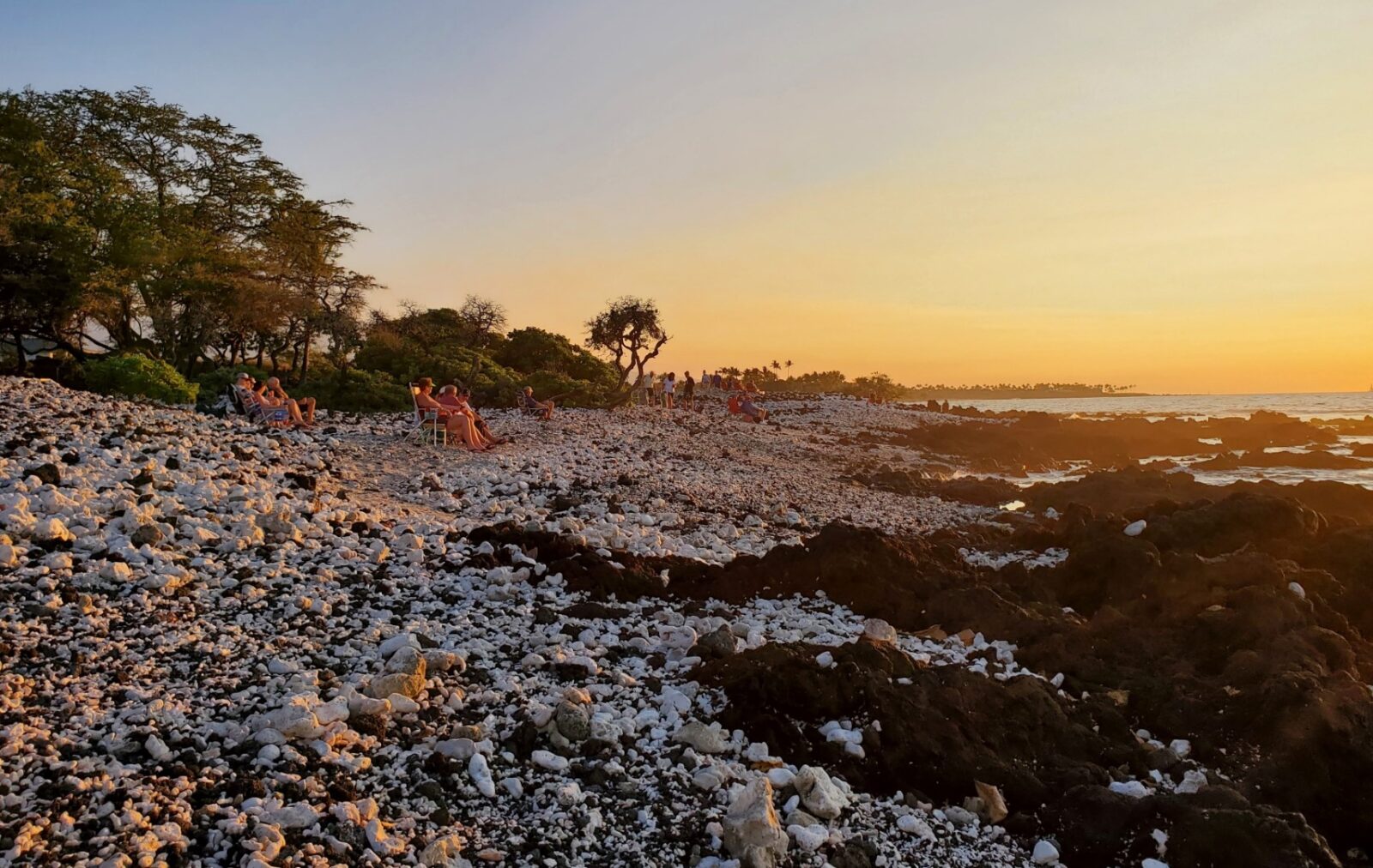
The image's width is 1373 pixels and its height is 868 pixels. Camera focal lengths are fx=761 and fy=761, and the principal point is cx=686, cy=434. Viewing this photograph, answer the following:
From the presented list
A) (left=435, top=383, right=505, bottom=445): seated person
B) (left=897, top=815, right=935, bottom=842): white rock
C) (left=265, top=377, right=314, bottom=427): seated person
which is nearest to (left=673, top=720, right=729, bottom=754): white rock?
(left=897, top=815, right=935, bottom=842): white rock

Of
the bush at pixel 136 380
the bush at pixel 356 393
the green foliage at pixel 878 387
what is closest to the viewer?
the bush at pixel 136 380

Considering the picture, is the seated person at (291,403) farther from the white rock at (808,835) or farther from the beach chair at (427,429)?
the white rock at (808,835)

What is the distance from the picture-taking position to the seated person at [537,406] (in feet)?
79.9

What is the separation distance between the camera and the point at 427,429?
61.3 feet

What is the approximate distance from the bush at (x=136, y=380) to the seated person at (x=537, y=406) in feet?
31.3

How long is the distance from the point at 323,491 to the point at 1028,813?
1042 cm

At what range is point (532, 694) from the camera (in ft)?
20.2

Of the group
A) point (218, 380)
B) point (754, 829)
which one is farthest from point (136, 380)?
point (754, 829)

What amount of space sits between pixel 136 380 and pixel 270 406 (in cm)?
534

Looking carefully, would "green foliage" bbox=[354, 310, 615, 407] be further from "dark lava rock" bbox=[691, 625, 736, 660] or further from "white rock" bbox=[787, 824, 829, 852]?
"white rock" bbox=[787, 824, 829, 852]

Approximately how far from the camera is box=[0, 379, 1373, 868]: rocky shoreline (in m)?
4.52

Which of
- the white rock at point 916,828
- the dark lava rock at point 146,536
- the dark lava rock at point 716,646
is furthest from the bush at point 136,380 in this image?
the white rock at point 916,828

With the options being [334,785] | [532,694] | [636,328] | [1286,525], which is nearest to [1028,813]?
[532,694]

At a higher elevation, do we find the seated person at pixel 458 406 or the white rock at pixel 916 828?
the seated person at pixel 458 406
